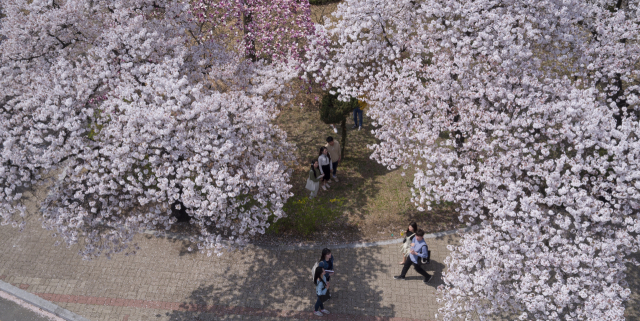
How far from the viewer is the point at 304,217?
40.3 feet

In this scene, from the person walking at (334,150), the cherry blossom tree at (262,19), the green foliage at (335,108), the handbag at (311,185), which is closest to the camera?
the handbag at (311,185)

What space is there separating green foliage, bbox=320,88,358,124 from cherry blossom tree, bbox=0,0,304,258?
268 centimetres

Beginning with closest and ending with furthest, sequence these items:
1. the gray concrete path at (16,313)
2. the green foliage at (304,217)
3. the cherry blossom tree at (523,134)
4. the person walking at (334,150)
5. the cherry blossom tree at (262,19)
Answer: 1. the cherry blossom tree at (523,134)
2. the gray concrete path at (16,313)
3. the green foliage at (304,217)
4. the person walking at (334,150)
5. the cherry blossom tree at (262,19)

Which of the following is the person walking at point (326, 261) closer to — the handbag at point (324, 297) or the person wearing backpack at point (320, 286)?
the person wearing backpack at point (320, 286)

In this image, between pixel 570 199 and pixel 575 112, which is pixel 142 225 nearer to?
pixel 570 199

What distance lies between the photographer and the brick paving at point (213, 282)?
10.4 m

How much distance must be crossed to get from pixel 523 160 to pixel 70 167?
10.4 meters

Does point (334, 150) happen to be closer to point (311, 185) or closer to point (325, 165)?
point (325, 165)

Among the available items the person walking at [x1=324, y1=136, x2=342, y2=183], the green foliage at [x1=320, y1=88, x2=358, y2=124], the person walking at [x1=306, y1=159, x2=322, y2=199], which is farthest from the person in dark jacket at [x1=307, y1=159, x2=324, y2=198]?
the green foliage at [x1=320, y1=88, x2=358, y2=124]

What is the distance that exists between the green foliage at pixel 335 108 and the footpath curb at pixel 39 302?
9017mm

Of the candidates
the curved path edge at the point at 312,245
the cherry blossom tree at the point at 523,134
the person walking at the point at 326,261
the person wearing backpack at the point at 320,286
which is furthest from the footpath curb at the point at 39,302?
the cherry blossom tree at the point at 523,134

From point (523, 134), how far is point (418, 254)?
388 cm

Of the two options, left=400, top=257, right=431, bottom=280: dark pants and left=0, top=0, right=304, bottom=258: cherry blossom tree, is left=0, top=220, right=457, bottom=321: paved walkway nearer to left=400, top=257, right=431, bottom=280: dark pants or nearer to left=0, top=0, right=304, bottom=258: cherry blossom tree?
left=400, top=257, right=431, bottom=280: dark pants

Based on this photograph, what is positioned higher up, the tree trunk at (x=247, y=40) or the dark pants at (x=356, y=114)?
the tree trunk at (x=247, y=40)
